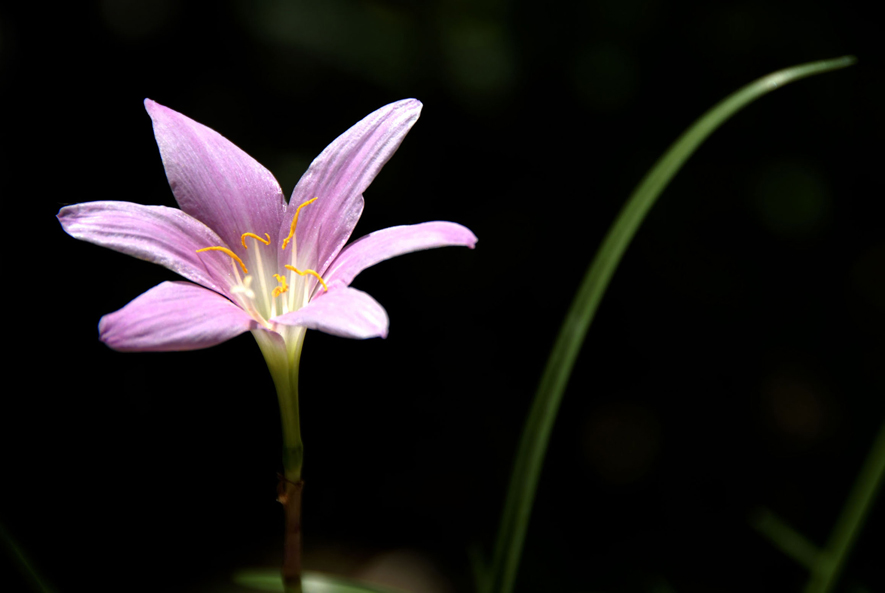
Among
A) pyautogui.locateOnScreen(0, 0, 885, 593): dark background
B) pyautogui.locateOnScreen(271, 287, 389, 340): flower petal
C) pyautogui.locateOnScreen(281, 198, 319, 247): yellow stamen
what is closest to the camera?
pyautogui.locateOnScreen(271, 287, 389, 340): flower petal

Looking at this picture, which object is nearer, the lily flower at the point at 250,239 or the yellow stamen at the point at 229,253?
the lily flower at the point at 250,239

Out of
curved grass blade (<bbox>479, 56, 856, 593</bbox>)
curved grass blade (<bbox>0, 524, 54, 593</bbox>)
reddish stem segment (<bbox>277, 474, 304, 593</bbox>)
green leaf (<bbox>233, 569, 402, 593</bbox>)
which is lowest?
green leaf (<bbox>233, 569, 402, 593</bbox>)

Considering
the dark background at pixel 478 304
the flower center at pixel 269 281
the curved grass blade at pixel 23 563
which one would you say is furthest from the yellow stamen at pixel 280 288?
the dark background at pixel 478 304

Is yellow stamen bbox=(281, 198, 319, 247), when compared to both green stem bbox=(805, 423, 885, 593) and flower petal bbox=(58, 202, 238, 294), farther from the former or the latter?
green stem bbox=(805, 423, 885, 593)

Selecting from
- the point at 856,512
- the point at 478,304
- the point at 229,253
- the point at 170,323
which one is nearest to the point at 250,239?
the point at 229,253

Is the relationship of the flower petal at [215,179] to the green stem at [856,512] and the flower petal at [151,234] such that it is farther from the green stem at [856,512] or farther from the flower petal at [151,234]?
the green stem at [856,512]

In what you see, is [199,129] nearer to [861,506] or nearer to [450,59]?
[861,506]

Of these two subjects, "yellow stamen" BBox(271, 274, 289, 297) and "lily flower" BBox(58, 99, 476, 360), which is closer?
"lily flower" BBox(58, 99, 476, 360)

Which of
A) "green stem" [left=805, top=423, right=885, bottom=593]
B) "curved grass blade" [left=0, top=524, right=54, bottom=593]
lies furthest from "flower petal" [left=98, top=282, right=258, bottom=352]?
"green stem" [left=805, top=423, right=885, bottom=593]
